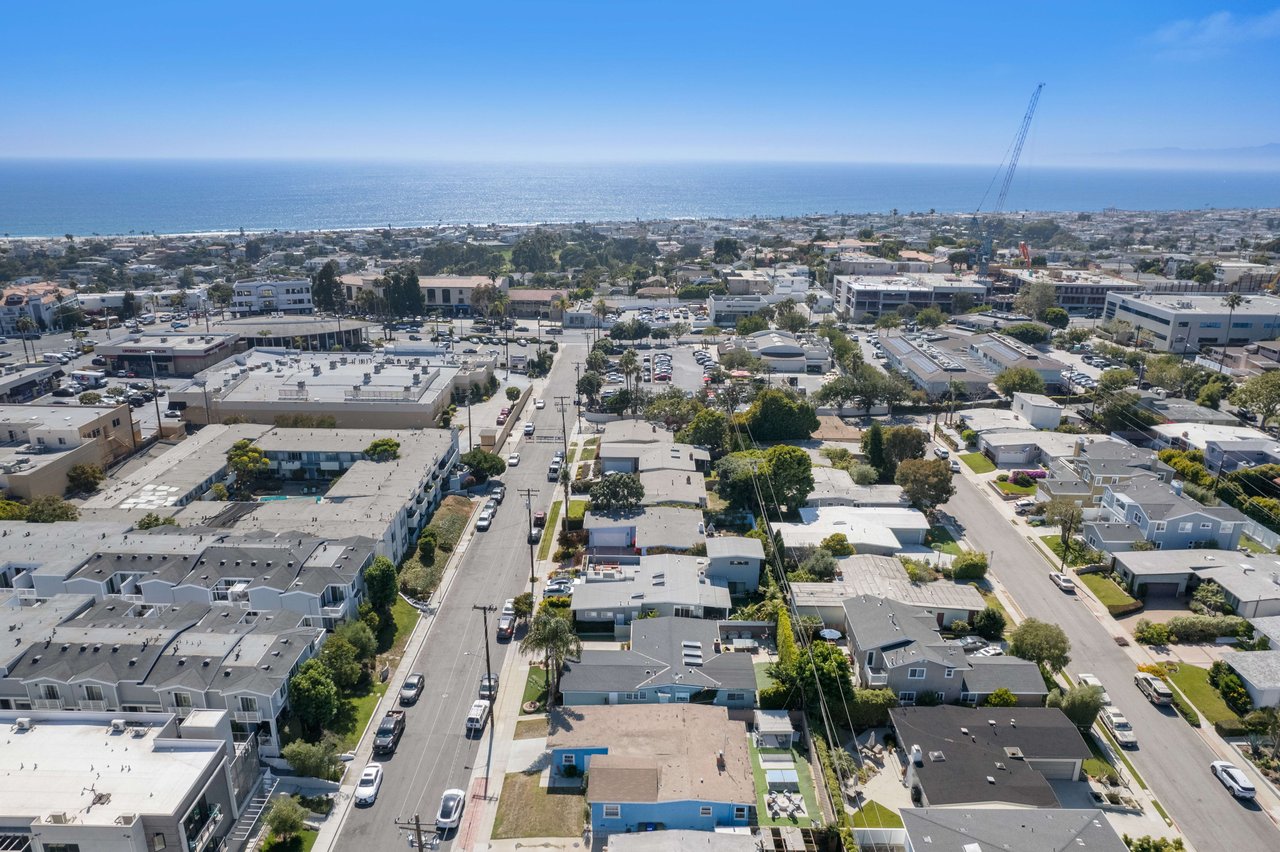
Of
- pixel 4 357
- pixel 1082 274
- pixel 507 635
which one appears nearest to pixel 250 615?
pixel 507 635

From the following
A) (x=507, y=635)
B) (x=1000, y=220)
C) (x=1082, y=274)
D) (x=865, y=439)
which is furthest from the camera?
(x=1000, y=220)

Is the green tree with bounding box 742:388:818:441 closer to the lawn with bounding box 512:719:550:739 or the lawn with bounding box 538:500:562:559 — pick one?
the lawn with bounding box 538:500:562:559

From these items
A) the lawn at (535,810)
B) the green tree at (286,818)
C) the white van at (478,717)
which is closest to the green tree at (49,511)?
the green tree at (286,818)

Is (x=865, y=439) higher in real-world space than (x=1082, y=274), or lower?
lower

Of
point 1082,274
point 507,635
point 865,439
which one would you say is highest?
point 1082,274

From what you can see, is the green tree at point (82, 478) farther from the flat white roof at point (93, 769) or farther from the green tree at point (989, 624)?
A: the green tree at point (989, 624)

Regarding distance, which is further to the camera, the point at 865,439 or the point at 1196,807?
the point at 865,439

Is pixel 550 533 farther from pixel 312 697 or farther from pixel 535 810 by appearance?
pixel 535 810

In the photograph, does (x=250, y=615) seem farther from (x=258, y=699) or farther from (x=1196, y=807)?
(x=1196, y=807)
